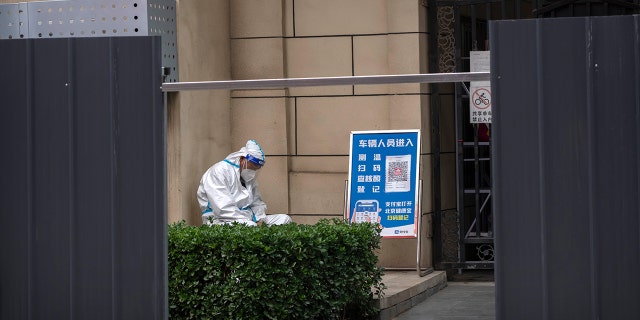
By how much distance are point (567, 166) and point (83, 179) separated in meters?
2.59

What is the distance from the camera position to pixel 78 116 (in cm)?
615

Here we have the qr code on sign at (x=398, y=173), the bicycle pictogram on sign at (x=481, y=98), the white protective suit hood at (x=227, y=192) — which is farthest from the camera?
the bicycle pictogram on sign at (x=481, y=98)

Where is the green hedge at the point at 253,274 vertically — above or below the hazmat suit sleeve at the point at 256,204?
below

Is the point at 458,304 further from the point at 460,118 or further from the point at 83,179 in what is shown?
the point at 83,179

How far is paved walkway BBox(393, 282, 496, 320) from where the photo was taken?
10.4 metres

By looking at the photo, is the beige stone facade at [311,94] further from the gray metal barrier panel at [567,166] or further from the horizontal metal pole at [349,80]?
the gray metal barrier panel at [567,166]

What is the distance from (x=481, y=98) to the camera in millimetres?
12242

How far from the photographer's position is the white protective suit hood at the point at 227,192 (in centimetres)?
1140

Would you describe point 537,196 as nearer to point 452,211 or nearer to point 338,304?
point 338,304

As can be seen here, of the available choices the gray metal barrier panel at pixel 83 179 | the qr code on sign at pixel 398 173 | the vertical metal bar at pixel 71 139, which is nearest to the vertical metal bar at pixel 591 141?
the gray metal barrier panel at pixel 83 179

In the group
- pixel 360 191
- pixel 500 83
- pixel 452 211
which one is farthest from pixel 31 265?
pixel 452 211

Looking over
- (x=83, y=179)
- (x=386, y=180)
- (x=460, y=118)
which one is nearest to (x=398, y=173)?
(x=386, y=180)

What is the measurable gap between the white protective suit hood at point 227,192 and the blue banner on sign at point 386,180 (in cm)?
113

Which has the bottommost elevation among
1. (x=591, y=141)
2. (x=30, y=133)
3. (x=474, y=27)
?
(x=591, y=141)
